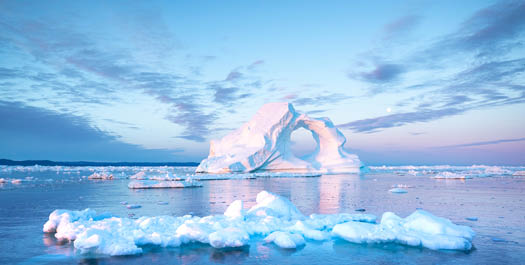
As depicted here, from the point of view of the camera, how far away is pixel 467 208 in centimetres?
1073

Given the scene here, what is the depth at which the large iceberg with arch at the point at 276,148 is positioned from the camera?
3159 cm

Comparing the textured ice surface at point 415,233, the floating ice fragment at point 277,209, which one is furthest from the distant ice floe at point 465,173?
the textured ice surface at point 415,233

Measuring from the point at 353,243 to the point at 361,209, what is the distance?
3.83 m

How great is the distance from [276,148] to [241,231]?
26.6 metres

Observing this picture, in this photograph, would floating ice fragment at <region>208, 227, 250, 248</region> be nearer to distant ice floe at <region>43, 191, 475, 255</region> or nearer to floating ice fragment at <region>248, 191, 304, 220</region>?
distant ice floe at <region>43, 191, 475, 255</region>

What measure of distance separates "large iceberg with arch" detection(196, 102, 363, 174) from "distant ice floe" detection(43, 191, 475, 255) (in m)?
23.2

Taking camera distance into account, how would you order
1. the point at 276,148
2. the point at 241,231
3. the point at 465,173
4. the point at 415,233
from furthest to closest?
1. the point at 465,173
2. the point at 276,148
3. the point at 415,233
4. the point at 241,231

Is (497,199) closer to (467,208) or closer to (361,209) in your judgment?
(467,208)

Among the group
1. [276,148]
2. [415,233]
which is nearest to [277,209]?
[415,233]

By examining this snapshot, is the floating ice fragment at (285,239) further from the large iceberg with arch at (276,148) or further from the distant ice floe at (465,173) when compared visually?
the large iceberg with arch at (276,148)

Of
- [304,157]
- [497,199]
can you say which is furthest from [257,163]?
[497,199]

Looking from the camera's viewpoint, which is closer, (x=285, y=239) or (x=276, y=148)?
(x=285, y=239)

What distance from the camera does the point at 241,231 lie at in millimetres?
6488

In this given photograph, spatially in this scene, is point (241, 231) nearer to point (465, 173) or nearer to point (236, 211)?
point (236, 211)
